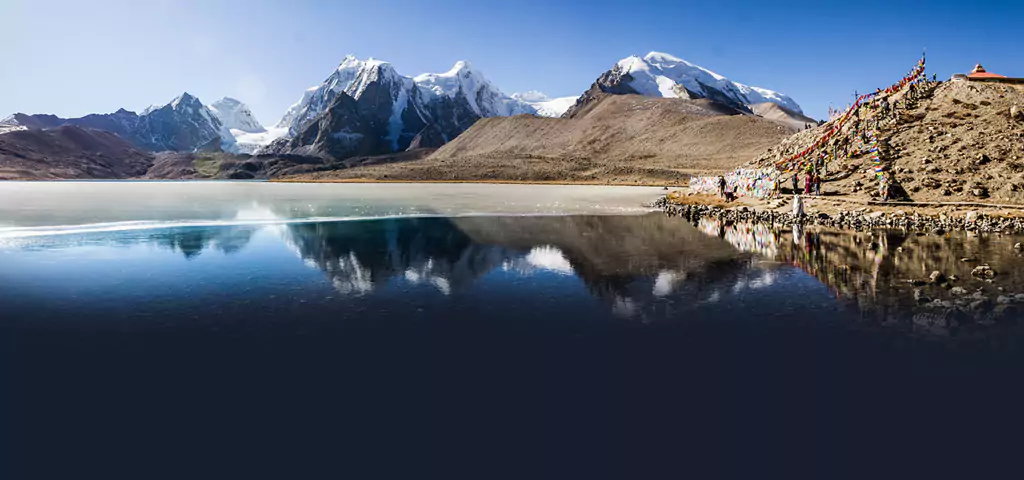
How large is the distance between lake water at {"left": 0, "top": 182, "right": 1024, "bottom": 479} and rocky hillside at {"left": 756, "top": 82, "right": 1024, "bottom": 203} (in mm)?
19170

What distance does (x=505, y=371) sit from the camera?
10594mm

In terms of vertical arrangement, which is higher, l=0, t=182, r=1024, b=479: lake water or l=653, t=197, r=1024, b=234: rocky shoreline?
l=653, t=197, r=1024, b=234: rocky shoreline

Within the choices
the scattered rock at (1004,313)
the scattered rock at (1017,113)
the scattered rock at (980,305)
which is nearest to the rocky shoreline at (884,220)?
the scattered rock at (1017,113)

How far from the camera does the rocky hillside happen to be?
36.8 m

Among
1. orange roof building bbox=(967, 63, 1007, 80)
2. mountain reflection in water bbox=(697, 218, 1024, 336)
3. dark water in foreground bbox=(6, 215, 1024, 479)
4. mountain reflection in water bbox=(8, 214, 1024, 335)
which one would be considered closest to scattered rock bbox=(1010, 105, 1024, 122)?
orange roof building bbox=(967, 63, 1007, 80)

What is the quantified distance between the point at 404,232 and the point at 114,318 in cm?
1924

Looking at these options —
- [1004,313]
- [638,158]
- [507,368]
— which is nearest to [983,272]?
[1004,313]

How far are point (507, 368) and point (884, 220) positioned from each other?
108 ft

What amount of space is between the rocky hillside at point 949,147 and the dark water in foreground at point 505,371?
1984 centimetres

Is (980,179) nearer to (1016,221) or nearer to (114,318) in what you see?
(1016,221)

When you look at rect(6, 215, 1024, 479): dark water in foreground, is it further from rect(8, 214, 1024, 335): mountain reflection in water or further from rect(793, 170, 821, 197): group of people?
rect(793, 170, 821, 197): group of people

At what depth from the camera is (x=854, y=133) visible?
4984cm

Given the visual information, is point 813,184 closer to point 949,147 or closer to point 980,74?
point 949,147

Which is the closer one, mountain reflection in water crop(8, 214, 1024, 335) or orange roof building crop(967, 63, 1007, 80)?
mountain reflection in water crop(8, 214, 1024, 335)
